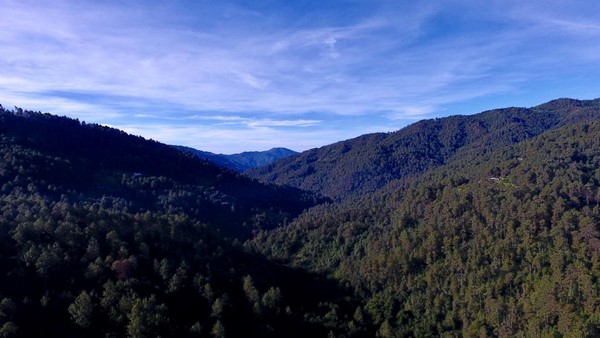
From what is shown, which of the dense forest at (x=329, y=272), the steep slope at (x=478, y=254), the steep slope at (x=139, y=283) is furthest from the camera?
the steep slope at (x=478, y=254)

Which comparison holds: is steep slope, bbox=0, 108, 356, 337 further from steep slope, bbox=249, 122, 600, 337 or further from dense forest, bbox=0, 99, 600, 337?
steep slope, bbox=249, 122, 600, 337

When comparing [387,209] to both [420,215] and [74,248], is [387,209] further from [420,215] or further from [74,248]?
[74,248]

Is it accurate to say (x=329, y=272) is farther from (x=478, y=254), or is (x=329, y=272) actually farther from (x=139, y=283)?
(x=139, y=283)

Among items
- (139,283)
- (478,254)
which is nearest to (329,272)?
(478,254)

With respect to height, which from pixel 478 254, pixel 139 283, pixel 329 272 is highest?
pixel 478 254

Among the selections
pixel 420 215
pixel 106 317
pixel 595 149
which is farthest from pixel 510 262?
pixel 595 149

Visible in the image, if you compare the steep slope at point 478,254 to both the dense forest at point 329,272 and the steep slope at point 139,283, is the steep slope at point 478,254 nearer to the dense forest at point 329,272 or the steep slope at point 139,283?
the dense forest at point 329,272

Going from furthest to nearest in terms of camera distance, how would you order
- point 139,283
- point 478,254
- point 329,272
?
1. point 329,272
2. point 478,254
3. point 139,283

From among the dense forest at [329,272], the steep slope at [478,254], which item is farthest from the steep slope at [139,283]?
the steep slope at [478,254]
